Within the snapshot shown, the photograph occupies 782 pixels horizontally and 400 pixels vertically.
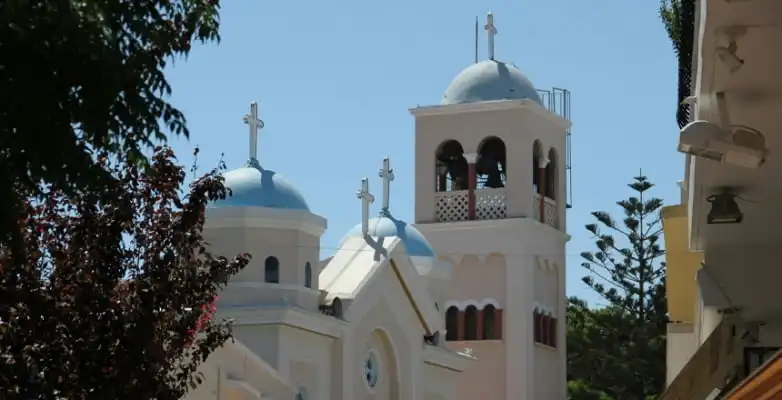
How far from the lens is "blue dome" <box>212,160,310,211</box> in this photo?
107 ft

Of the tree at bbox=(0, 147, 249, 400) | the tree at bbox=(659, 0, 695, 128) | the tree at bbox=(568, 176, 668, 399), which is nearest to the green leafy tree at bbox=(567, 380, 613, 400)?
the tree at bbox=(568, 176, 668, 399)

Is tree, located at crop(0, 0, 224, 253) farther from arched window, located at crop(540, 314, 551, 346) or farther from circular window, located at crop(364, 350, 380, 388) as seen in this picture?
arched window, located at crop(540, 314, 551, 346)

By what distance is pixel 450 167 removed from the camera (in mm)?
48844

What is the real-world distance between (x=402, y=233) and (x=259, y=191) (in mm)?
8523

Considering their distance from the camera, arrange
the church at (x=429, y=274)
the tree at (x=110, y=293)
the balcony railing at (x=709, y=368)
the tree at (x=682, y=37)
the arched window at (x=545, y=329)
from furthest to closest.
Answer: the arched window at (x=545, y=329) → the church at (x=429, y=274) → the tree at (x=110, y=293) → the balcony railing at (x=709, y=368) → the tree at (x=682, y=37)

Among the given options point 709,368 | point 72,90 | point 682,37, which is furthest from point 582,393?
point 72,90

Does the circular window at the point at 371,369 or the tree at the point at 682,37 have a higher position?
the tree at the point at 682,37

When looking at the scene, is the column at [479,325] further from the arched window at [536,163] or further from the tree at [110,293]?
the tree at [110,293]

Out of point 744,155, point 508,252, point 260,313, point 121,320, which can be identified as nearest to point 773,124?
point 744,155

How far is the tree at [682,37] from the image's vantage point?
9812 mm

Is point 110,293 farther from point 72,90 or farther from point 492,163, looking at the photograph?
point 492,163

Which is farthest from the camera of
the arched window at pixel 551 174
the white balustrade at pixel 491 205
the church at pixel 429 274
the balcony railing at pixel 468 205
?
the arched window at pixel 551 174

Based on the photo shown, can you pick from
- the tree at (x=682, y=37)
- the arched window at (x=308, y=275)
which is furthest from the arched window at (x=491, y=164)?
the tree at (x=682, y=37)

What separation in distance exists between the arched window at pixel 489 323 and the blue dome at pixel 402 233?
652 centimetres
